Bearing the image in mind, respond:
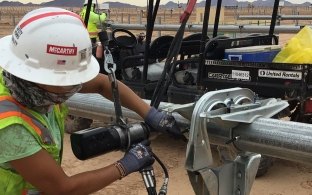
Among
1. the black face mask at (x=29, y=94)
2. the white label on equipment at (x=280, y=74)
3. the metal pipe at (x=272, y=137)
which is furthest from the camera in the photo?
the white label on equipment at (x=280, y=74)

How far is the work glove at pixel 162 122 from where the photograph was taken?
2.18m

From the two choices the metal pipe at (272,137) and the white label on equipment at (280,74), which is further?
the white label on equipment at (280,74)

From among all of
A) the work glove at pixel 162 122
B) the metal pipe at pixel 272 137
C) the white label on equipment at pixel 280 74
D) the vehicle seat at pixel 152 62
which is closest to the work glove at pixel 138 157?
the work glove at pixel 162 122

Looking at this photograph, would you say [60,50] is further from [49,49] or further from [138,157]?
[138,157]

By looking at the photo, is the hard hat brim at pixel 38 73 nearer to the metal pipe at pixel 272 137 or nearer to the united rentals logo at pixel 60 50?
the united rentals logo at pixel 60 50

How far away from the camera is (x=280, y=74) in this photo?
5055 mm

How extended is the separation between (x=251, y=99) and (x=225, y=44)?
3883 mm

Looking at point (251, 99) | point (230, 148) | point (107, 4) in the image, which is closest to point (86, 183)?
point (230, 148)

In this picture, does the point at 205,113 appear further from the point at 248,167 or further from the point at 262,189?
the point at 262,189

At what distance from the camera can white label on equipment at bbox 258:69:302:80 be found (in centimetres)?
496

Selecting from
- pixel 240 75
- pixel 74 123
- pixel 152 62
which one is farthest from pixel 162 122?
pixel 74 123

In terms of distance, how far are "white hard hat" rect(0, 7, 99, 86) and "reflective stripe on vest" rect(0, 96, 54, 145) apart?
132 mm

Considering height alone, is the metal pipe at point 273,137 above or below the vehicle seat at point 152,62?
above

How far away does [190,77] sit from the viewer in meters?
6.21
